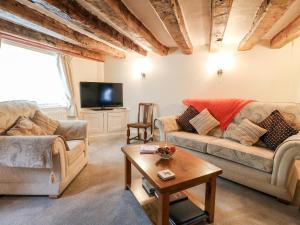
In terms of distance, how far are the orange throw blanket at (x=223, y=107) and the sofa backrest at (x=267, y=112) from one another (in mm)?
89

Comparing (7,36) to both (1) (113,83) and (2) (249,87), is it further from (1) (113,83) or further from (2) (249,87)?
(2) (249,87)

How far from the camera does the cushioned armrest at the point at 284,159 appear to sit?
188 centimetres

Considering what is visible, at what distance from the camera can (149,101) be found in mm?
4770

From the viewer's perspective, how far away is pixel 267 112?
106 inches

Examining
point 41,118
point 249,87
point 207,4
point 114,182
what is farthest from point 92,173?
point 249,87

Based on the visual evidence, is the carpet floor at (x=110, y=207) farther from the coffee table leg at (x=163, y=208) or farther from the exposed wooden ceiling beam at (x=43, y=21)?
the exposed wooden ceiling beam at (x=43, y=21)

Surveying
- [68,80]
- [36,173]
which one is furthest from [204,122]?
[68,80]

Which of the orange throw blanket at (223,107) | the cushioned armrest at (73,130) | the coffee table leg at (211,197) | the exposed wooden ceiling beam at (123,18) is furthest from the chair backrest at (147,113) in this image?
the coffee table leg at (211,197)

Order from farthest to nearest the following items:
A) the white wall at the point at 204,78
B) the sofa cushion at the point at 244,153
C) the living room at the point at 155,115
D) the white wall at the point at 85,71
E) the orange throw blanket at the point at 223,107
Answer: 1. the white wall at the point at 85,71
2. the white wall at the point at 204,78
3. the orange throw blanket at the point at 223,107
4. the sofa cushion at the point at 244,153
5. the living room at the point at 155,115

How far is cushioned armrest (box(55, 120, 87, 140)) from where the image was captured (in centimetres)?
282

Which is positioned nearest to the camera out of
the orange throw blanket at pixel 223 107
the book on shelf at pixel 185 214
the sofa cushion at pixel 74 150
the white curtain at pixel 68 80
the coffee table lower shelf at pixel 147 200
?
the book on shelf at pixel 185 214

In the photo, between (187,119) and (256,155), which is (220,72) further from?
(256,155)

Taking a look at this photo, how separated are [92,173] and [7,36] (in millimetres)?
2399

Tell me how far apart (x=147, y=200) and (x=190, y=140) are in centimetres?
129
